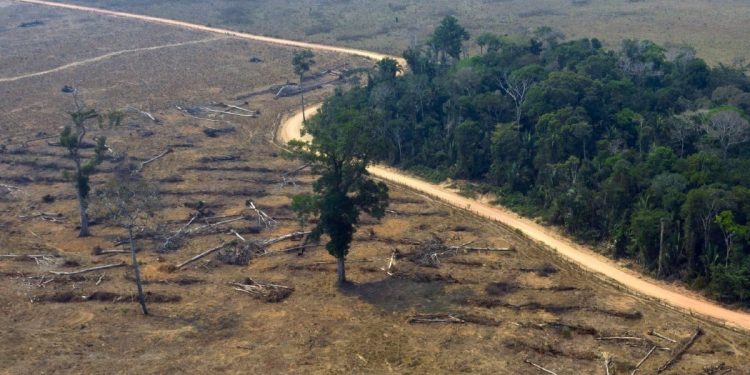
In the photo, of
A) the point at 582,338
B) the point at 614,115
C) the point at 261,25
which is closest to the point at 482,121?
the point at 614,115

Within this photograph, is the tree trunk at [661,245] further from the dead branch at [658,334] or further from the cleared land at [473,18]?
the cleared land at [473,18]

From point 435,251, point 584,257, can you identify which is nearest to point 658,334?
point 584,257

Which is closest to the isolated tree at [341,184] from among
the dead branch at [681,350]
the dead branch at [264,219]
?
the dead branch at [264,219]

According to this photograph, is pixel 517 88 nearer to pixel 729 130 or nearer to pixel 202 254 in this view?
pixel 729 130

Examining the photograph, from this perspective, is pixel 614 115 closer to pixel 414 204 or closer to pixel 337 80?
pixel 414 204

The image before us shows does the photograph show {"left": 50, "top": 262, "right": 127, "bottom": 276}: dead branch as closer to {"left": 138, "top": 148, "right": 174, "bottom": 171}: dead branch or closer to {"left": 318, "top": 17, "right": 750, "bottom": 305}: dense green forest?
{"left": 318, "top": 17, "right": 750, "bottom": 305}: dense green forest
